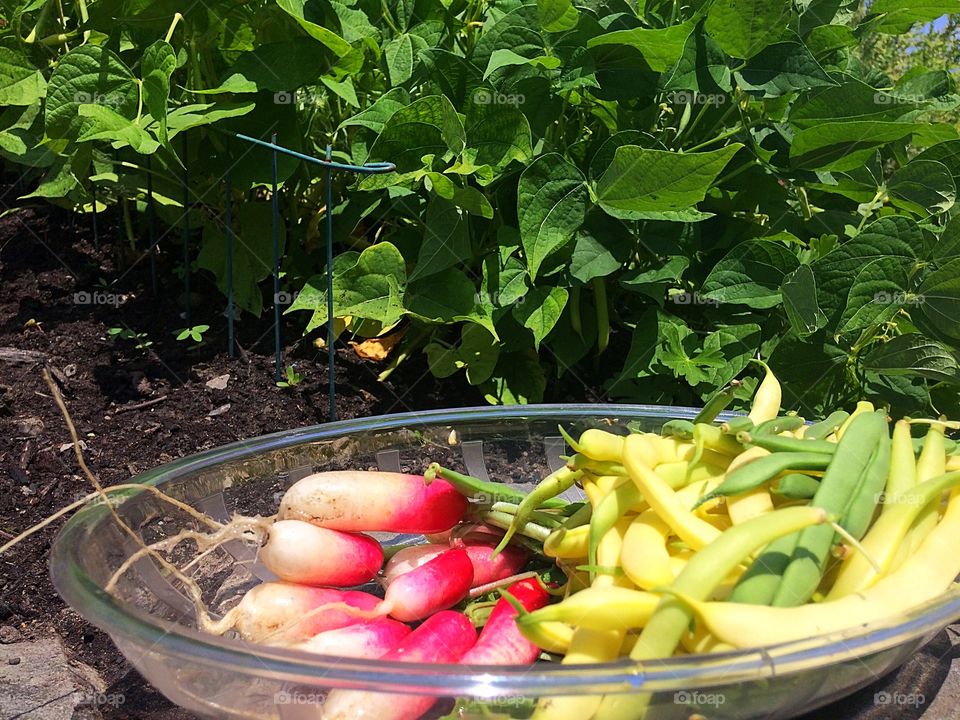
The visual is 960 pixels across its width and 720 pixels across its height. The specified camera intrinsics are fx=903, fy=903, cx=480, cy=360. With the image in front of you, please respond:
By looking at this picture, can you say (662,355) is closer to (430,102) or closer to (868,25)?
(430,102)

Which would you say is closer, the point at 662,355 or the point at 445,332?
the point at 662,355

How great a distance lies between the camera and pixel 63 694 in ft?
2.60

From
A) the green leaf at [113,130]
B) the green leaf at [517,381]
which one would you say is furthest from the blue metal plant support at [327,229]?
the green leaf at [517,381]

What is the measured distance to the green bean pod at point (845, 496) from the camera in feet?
1.81

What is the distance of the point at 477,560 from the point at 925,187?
0.84m

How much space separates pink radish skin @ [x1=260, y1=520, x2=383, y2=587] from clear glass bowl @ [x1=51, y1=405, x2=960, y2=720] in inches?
2.7

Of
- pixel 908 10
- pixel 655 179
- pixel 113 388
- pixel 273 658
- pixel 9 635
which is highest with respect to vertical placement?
pixel 908 10

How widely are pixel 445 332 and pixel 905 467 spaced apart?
81cm

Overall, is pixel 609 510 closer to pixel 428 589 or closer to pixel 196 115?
pixel 428 589

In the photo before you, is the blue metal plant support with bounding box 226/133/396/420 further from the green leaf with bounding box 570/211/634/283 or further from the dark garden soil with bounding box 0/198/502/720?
the green leaf with bounding box 570/211/634/283

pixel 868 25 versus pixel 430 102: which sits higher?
pixel 868 25

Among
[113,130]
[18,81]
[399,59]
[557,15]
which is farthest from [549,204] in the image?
[18,81]

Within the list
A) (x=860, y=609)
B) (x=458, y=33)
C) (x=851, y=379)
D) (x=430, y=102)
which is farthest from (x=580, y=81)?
(x=860, y=609)

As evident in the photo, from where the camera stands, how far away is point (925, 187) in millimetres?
1204
